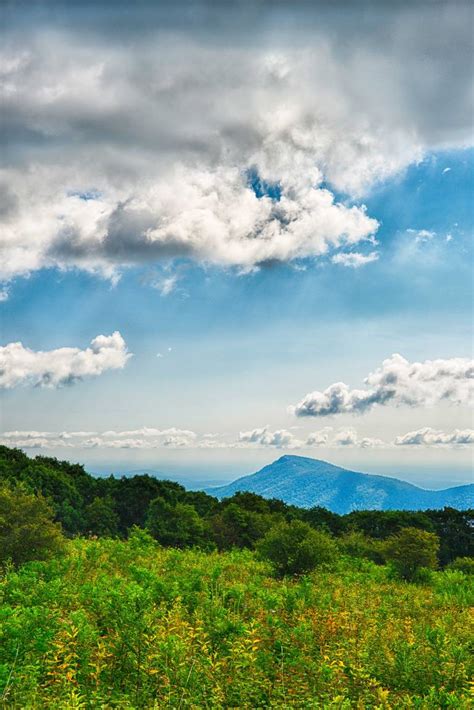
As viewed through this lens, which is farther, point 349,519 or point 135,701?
point 349,519

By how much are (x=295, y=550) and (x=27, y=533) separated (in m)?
9.72

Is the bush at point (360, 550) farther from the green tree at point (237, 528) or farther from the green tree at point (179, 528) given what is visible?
the green tree at point (179, 528)

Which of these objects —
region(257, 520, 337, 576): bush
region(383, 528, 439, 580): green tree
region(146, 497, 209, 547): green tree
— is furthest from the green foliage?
region(257, 520, 337, 576): bush

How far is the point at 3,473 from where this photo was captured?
46906 mm

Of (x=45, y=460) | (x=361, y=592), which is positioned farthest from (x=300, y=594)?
(x=45, y=460)

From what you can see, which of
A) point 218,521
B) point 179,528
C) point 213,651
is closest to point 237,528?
point 218,521

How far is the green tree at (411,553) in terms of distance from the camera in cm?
2186

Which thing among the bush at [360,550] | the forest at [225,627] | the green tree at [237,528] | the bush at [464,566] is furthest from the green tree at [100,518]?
the bush at [464,566]

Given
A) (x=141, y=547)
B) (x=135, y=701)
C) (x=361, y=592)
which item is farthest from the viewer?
(x=141, y=547)

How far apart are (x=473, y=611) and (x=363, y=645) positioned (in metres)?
7.12

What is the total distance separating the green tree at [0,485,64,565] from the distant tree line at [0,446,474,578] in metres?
0.05

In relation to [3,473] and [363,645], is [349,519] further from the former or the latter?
[363,645]

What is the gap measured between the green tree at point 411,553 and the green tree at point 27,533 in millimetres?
14236

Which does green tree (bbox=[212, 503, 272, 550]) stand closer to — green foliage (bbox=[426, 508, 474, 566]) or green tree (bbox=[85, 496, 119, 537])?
green tree (bbox=[85, 496, 119, 537])
